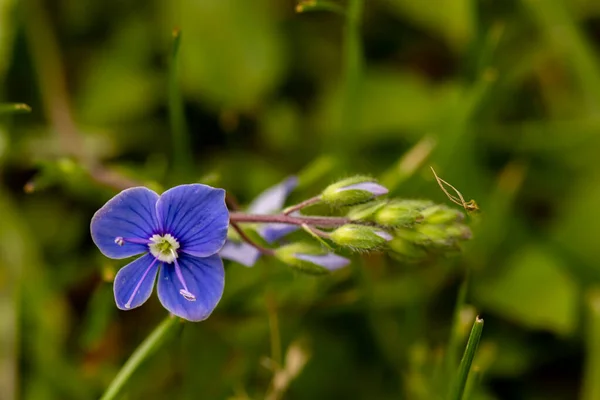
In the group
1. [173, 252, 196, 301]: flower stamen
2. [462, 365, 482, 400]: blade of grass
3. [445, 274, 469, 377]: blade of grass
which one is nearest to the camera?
[173, 252, 196, 301]: flower stamen

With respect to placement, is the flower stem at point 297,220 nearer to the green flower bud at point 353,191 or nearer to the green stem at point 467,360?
the green flower bud at point 353,191

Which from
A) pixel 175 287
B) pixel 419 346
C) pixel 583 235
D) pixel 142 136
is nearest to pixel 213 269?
pixel 175 287

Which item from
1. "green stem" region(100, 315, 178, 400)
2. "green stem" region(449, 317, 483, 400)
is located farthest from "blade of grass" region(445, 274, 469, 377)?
"green stem" region(100, 315, 178, 400)

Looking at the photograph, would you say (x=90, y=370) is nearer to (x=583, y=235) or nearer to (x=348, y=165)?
(x=348, y=165)

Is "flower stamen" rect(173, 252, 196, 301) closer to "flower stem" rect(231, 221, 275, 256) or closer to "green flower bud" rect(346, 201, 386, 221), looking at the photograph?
"flower stem" rect(231, 221, 275, 256)

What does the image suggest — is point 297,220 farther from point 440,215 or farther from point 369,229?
point 440,215

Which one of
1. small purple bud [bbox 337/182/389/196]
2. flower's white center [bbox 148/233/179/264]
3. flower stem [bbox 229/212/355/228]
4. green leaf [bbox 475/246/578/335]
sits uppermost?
small purple bud [bbox 337/182/389/196]


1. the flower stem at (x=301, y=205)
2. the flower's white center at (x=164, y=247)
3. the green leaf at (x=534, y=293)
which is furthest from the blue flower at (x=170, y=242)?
the green leaf at (x=534, y=293)
